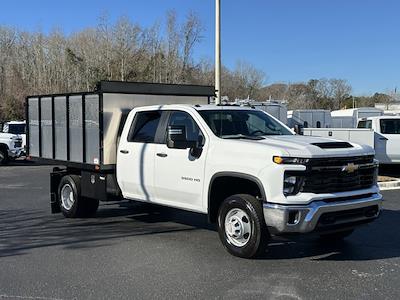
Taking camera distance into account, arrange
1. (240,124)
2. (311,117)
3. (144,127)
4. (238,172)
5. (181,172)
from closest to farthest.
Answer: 1. (238,172)
2. (181,172)
3. (240,124)
4. (144,127)
5. (311,117)

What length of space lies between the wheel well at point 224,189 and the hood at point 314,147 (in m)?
0.57

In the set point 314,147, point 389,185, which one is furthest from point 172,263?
point 389,185

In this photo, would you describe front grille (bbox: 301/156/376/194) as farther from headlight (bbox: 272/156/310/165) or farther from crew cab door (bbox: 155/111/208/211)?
crew cab door (bbox: 155/111/208/211)

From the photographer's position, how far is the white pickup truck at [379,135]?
1536 centimetres

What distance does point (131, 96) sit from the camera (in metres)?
9.05

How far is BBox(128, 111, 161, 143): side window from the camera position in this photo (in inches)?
320

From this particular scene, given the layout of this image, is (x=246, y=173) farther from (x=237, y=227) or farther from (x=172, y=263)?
(x=172, y=263)

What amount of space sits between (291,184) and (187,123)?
2141mm

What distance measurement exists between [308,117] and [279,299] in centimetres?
2404

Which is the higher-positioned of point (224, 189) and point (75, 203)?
point (224, 189)

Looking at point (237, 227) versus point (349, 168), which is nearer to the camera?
point (349, 168)

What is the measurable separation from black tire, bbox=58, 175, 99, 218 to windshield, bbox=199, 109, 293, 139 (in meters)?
3.26

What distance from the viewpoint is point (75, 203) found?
31.5 feet

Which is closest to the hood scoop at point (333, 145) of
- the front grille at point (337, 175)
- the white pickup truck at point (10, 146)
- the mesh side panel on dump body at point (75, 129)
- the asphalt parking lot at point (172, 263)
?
the front grille at point (337, 175)
